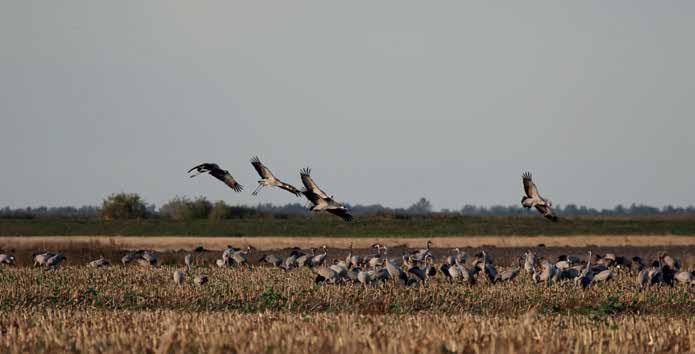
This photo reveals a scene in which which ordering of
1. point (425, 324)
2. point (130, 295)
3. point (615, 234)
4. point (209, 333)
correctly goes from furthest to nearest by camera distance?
point (615, 234) → point (130, 295) → point (425, 324) → point (209, 333)

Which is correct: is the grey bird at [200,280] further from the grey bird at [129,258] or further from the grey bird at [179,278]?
the grey bird at [129,258]

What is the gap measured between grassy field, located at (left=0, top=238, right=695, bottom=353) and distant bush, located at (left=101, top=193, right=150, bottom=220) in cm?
5677

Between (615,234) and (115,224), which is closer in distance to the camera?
(615,234)

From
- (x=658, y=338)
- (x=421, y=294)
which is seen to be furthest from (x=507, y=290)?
(x=658, y=338)

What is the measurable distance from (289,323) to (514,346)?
181 inches

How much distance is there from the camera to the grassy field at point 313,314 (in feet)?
49.2

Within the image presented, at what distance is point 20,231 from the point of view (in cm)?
7294

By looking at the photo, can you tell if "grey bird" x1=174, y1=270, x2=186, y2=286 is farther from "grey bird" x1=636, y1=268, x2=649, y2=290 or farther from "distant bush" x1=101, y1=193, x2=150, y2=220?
"distant bush" x1=101, y1=193, x2=150, y2=220

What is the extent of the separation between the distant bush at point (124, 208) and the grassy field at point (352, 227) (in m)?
11.9

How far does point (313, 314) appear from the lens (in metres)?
20.9

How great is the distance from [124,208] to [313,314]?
245 ft

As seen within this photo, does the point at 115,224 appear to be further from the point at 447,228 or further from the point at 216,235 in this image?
the point at 447,228

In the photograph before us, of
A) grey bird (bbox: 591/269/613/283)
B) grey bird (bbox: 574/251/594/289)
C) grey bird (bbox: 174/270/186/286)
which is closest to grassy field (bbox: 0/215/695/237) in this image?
grey bird (bbox: 591/269/613/283)

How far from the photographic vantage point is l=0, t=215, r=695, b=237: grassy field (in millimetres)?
70062
